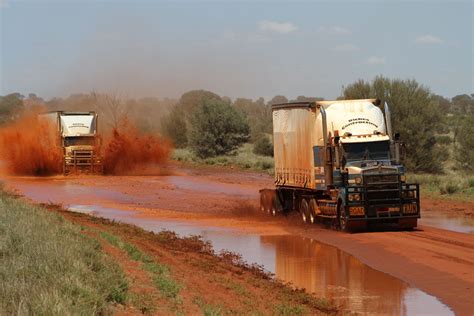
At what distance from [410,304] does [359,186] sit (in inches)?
365

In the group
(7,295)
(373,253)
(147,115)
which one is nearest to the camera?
(7,295)

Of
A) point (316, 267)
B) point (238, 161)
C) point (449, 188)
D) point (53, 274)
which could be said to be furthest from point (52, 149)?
point (53, 274)

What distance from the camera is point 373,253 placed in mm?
19219

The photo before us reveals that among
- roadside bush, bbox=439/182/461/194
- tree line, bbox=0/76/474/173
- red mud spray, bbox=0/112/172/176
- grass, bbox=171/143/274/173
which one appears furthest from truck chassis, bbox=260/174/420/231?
grass, bbox=171/143/274/173

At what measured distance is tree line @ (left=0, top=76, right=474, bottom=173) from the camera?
163ft

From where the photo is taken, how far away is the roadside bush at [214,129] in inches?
3046

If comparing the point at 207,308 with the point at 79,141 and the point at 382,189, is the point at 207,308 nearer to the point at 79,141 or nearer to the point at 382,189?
the point at 382,189

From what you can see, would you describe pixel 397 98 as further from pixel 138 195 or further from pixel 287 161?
pixel 287 161

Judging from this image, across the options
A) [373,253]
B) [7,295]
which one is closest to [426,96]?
[373,253]

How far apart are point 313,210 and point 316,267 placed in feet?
25.0

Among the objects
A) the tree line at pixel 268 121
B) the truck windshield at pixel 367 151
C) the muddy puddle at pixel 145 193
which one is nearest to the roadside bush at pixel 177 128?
the tree line at pixel 268 121

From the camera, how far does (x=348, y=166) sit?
23.1 meters

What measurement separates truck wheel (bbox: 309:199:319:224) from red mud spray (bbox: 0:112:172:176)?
101 ft

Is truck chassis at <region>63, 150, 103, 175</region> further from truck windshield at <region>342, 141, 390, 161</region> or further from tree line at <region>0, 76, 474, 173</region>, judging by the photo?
truck windshield at <region>342, 141, 390, 161</region>
